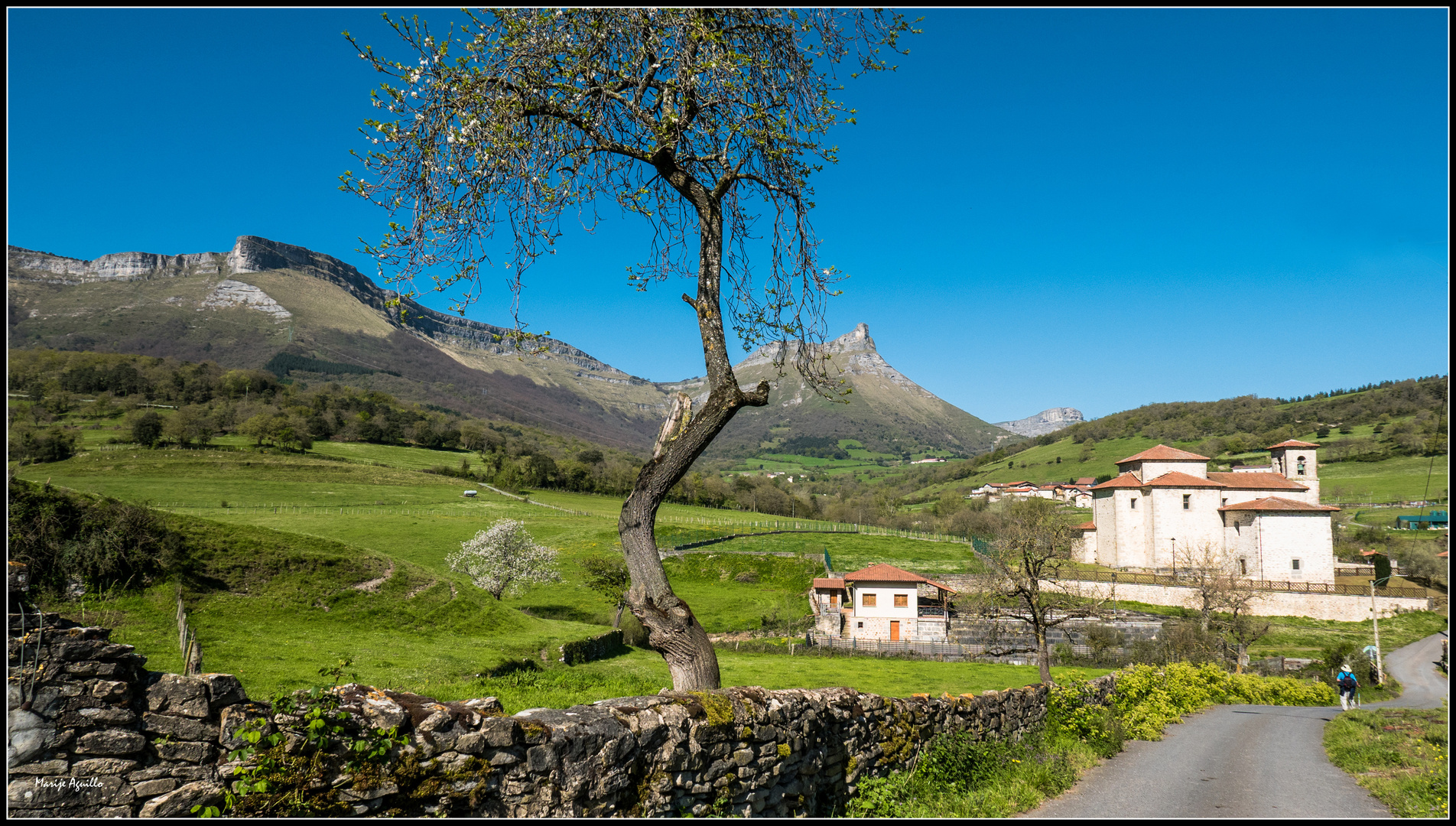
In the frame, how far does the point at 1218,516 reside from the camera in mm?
70875

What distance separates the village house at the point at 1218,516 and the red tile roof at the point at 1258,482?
0.27 feet

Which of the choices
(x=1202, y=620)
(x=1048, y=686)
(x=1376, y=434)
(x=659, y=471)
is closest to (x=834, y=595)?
(x=1202, y=620)

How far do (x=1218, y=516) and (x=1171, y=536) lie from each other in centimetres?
494

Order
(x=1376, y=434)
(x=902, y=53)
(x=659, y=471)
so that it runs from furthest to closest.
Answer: (x=1376, y=434) < (x=902, y=53) < (x=659, y=471)

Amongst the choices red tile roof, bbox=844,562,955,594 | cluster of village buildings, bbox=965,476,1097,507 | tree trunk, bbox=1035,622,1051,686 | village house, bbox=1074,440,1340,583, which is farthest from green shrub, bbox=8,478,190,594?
cluster of village buildings, bbox=965,476,1097,507

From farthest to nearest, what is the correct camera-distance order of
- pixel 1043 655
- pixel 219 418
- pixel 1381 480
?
pixel 219 418 < pixel 1381 480 < pixel 1043 655

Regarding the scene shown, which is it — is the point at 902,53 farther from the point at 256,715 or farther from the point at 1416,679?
the point at 1416,679

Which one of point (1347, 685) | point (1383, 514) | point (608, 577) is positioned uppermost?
point (1383, 514)

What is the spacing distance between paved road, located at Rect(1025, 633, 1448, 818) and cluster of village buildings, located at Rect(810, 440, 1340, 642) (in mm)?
38573

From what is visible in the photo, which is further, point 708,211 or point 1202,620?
point 1202,620

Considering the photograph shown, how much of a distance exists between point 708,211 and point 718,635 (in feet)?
143

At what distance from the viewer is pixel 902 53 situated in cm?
758

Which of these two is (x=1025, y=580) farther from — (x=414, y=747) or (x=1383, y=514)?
(x=1383, y=514)

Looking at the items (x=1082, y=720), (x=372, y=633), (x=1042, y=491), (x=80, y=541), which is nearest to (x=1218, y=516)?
(x=1042, y=491)
